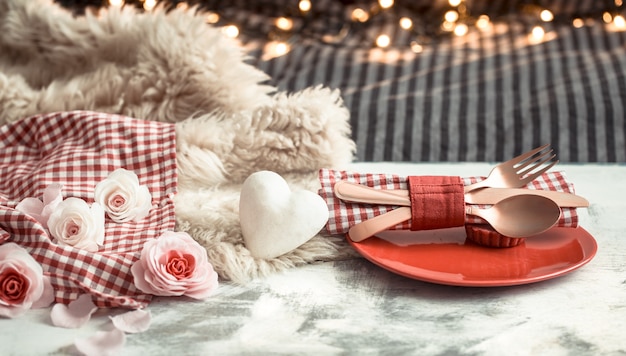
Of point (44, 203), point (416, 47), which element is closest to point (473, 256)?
point (44, 203)

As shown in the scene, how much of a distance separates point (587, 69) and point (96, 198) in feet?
3.69

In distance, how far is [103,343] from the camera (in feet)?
1.80

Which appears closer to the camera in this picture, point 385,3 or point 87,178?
point 87,178

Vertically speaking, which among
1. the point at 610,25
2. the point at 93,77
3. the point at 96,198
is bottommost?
the point at 96,198

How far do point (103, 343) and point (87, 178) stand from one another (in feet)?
0.95

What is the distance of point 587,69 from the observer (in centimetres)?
148

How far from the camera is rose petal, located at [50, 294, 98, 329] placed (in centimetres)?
58

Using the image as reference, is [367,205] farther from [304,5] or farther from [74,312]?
[304,5]

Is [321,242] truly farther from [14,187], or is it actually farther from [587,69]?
[587,69]

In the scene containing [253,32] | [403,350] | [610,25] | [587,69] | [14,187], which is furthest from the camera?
[253,32]

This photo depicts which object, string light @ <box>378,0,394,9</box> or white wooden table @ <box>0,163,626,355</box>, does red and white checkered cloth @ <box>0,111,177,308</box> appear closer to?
white wooden table @ <box>0,163,626,355</box>

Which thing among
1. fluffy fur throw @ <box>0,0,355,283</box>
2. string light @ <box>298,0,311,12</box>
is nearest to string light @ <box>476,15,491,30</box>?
string light @ <box>298,0,311,12</box>

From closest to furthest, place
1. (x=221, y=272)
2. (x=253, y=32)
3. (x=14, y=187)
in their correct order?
(x=221, y=272) → (x=14, y=187) → (x=253, y=32)

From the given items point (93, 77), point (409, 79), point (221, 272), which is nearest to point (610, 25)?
point (409, 79)
